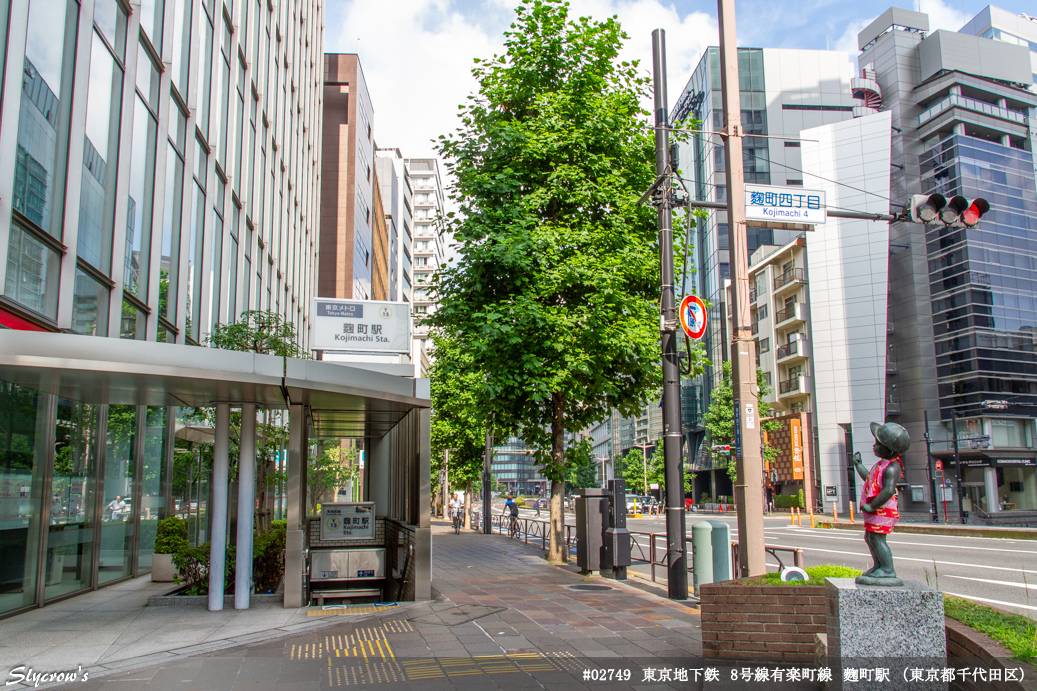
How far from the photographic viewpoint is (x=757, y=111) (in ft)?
242

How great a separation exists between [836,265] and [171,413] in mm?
51159

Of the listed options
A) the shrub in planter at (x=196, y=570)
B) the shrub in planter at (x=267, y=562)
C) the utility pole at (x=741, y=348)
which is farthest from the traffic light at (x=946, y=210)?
the shrub in planter at (x=196, y=570)

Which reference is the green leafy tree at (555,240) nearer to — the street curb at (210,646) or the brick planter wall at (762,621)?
the street curb at (210,646)

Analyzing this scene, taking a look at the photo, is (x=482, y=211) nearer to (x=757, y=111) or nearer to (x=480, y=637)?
(x=480, y=637)

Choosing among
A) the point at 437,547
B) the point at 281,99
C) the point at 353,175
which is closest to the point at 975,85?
the point at 353,175

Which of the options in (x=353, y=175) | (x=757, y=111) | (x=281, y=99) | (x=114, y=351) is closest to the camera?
(x=114, y=351)

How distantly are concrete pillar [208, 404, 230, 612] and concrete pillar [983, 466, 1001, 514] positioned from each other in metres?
53.6

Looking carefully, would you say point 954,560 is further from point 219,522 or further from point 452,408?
point 452,408

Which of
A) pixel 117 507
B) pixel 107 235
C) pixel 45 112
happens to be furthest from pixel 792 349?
pixel 45 112

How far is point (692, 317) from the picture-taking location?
10688 millimetres

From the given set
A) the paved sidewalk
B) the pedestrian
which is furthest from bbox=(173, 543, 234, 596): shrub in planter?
the pedestrian

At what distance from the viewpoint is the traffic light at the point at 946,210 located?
944cm

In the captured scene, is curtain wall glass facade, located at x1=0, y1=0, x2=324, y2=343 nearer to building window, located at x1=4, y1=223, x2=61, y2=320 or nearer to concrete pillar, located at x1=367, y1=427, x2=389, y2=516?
building window, located at x1=4, y1=223, x2=61, y2=320

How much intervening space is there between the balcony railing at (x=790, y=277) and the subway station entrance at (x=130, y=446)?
49.5 m
